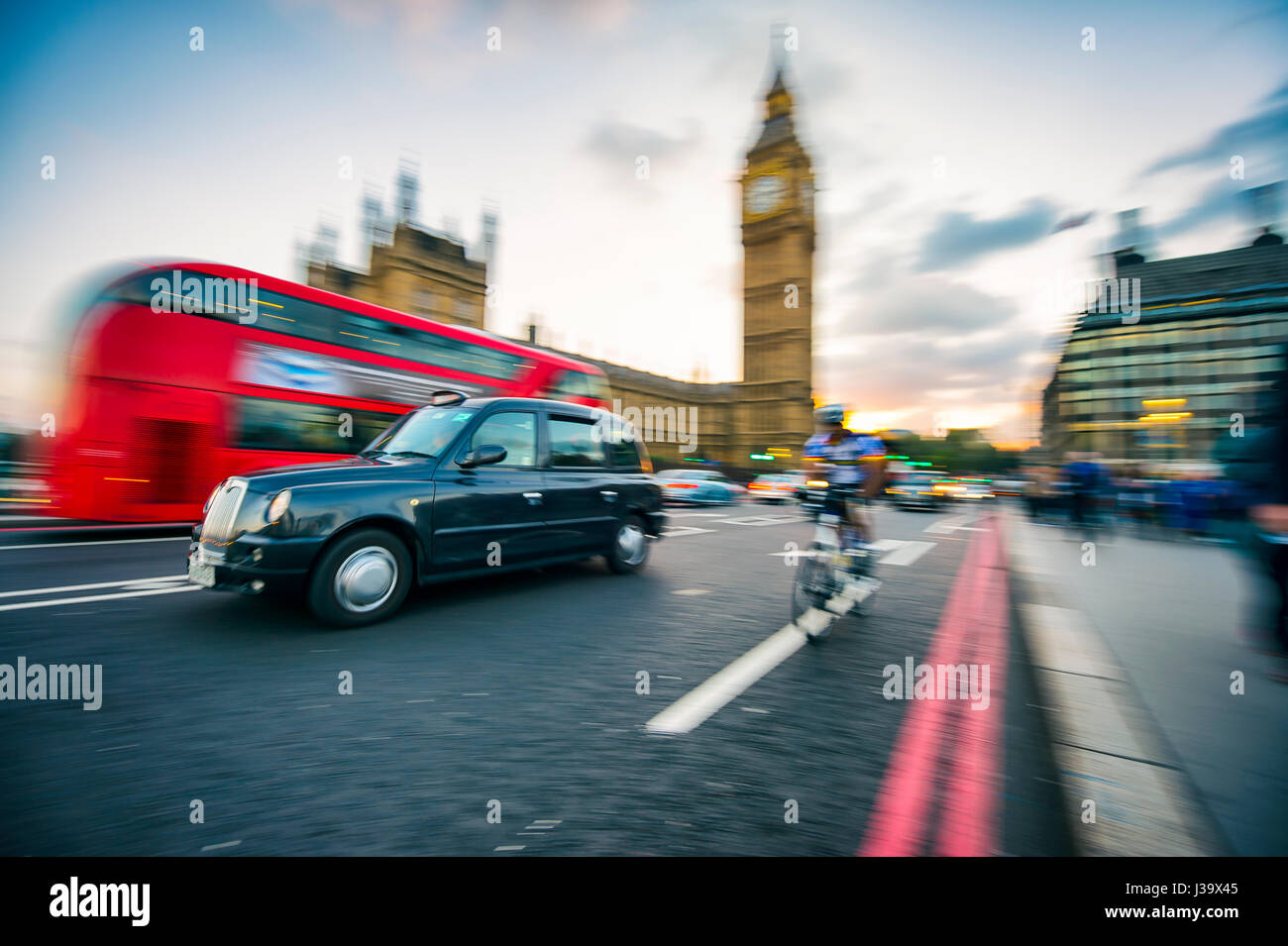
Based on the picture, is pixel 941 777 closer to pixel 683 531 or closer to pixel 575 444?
pixel 575 444

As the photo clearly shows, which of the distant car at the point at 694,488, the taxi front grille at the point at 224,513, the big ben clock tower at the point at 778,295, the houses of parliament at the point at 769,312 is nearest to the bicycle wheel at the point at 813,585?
the taxi front grille at the point at 224,513

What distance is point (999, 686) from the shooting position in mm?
3021

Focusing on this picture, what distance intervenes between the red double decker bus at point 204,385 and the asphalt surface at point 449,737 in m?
3.99

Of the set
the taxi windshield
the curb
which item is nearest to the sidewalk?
the curb

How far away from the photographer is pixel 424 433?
4480 mm

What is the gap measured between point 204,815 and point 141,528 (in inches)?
404

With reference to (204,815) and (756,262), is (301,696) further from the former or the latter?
(756,262)

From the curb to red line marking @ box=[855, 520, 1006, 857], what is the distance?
242 mm

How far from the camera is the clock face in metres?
66.4

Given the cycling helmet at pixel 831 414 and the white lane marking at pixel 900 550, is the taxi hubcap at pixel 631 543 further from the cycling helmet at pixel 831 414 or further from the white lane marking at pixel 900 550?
the cycling helmet at pixel 831 414

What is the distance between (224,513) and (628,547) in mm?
3527

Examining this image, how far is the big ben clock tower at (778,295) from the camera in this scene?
209ft

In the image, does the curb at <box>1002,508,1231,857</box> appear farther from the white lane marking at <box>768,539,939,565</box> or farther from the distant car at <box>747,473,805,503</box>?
the distant car at <box>747,473,805,503</box>
